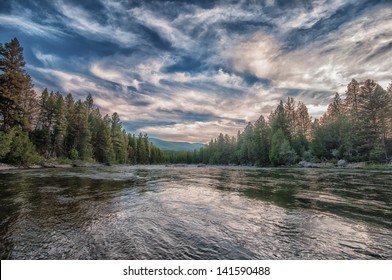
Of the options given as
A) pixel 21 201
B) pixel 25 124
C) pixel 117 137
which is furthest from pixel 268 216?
pixel 117 137

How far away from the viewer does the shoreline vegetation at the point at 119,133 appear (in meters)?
36.0

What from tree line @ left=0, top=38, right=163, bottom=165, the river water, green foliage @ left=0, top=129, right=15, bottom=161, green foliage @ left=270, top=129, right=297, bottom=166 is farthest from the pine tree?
green foliage @ left=270, top=129, right=297, bottom=166

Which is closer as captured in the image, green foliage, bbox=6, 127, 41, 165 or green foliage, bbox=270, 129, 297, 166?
green foliage, bbox=6, 127, 41, 165

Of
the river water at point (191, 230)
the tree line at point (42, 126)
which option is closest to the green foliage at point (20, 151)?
the tree line at point (42, 126)

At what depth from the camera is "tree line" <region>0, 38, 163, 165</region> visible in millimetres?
34719

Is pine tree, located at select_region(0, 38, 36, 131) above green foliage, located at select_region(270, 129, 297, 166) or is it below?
above

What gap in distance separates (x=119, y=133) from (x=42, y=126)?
33.2 meters

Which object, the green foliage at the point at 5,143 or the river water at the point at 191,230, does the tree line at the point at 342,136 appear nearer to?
the river water at the point at 191,230

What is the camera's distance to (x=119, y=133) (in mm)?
86062

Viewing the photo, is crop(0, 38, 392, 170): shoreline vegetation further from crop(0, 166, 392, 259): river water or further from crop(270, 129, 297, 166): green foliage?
crop(0, 166, 392, 259): river water

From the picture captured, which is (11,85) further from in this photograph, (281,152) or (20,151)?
(281,152)

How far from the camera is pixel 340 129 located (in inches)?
2208

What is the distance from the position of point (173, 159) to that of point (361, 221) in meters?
158

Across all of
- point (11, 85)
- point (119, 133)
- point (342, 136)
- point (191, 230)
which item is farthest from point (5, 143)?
point (342, 136)
